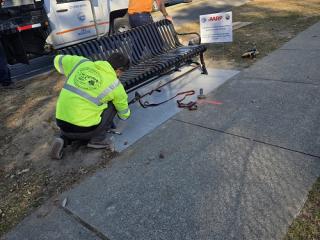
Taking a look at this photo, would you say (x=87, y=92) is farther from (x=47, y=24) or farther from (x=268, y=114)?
(x=47, y=24)

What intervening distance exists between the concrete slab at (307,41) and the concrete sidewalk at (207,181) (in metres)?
2.77

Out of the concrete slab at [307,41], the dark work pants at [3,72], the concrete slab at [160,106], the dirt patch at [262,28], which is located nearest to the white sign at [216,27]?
the dirt patch at [262,28]

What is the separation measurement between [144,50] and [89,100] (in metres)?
2.42

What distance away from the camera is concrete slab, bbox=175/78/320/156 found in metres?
3.89

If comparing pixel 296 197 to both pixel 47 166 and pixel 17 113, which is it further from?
pixel 17 113

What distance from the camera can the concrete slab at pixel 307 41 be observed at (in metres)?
7.27

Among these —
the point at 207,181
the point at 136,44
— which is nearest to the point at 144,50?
the point at 136,44

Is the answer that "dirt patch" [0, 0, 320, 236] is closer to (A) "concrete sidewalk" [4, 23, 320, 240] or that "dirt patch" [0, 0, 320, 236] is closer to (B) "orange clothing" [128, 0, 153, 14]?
(A) "concrete sidewalk" [4, 23, 320, 240]

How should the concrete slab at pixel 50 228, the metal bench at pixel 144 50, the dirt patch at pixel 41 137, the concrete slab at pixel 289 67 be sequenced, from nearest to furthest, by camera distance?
the concrete slab at pixel 50 228 < the dirt patch at pixel 41 137 < the metal bench at pixel 144 50 < the concrete slab at pixel 289 67

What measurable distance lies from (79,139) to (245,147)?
2085 mm

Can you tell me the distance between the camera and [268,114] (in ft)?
14.7

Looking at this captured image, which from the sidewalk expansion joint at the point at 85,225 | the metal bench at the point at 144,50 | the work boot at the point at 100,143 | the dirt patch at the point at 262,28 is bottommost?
the dirt patch at the point at 262,28

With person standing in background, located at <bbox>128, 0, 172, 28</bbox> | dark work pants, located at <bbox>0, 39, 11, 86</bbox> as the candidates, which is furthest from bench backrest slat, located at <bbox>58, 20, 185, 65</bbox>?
dark work pants, located at <bbox>0, 39, 11, 86</bbox>

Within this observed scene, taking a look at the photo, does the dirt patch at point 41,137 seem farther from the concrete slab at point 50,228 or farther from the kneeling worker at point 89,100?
the kneeling worker at point 89,100
